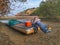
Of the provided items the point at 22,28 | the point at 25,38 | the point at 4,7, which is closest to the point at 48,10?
the point at 22,28

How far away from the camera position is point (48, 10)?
10.8 metres

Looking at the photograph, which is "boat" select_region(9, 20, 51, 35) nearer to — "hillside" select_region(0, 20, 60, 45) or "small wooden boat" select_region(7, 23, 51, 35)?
"small wooden boat" select_region(7, 23, 51, 35)

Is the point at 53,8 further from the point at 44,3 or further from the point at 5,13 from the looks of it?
the point at 5,13

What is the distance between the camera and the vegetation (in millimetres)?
10719

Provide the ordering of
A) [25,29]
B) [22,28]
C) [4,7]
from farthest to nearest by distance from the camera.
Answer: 1. [22,28]
2. [25,29]
3. [4,7]

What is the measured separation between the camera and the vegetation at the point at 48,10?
422 inches

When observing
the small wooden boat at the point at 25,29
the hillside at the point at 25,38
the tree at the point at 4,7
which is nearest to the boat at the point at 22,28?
the small wooden boat at the point at 25,29

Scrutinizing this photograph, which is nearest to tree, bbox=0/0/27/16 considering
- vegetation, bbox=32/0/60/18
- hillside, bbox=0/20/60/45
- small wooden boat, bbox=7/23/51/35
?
hillside, bbox=0/20/60/45

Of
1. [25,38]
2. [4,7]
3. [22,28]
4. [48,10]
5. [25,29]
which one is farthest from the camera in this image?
[48,10]

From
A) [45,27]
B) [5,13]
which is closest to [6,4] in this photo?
[5,13]

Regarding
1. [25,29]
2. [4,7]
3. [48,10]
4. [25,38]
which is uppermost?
[4,7]

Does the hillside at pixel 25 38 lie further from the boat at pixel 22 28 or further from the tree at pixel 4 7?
the tree at pixel 4 7

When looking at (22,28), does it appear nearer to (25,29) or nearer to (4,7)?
(25,29)

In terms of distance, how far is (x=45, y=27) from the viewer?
8.27 metres
